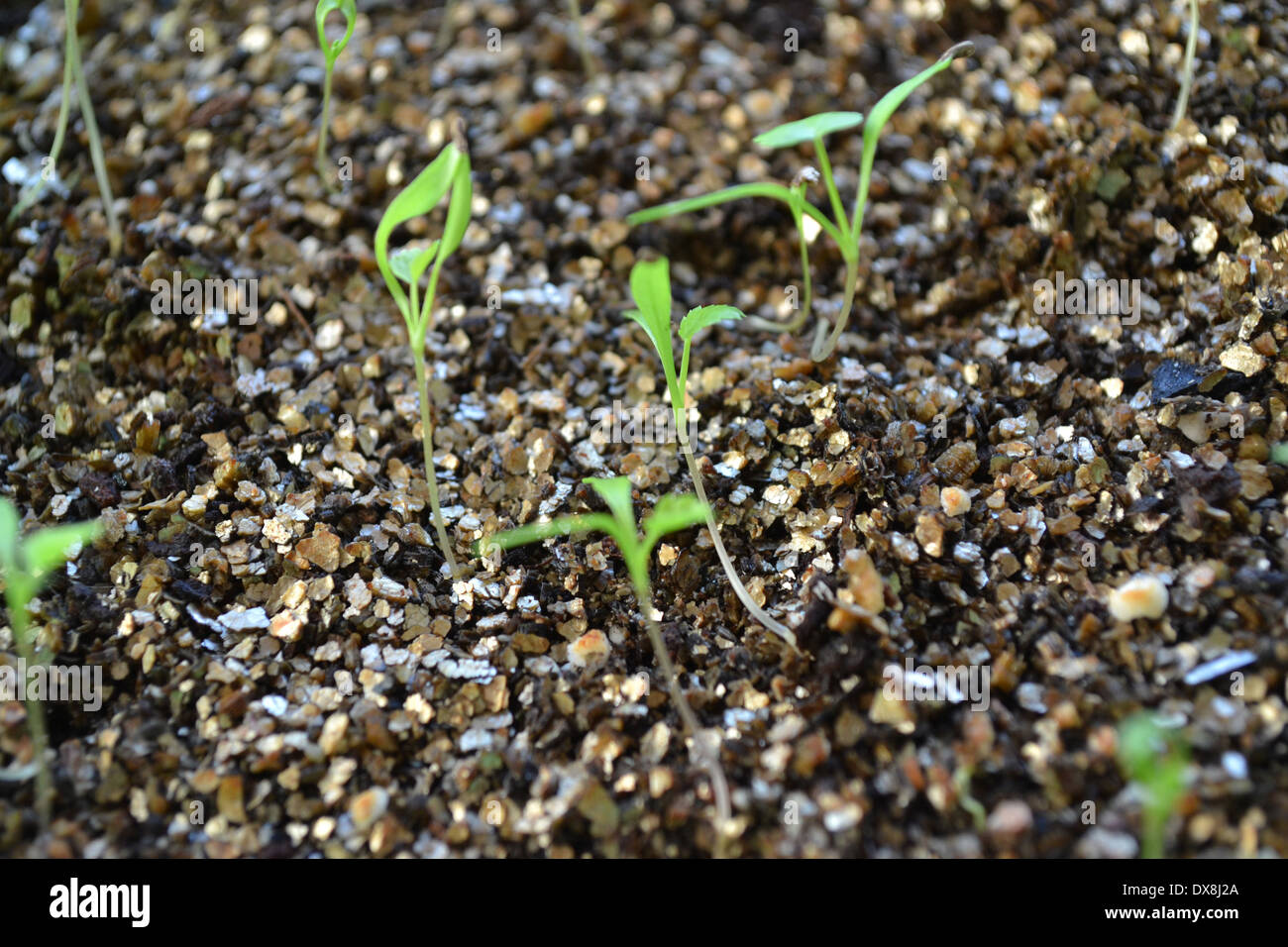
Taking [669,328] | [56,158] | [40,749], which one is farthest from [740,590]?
[56,158]

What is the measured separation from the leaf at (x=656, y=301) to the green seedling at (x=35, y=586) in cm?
52

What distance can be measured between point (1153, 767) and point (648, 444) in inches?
25.3

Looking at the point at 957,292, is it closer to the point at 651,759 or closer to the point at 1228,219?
the point at 1228,219

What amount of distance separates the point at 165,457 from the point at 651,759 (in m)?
0.70

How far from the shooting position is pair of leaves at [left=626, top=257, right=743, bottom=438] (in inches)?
35.0

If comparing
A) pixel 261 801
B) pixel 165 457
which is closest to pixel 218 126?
pixel 165 457

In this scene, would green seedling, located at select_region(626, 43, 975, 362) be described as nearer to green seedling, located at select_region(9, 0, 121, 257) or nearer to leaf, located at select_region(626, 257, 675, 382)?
leaf, located at select_region(626, 257, 675, 382)

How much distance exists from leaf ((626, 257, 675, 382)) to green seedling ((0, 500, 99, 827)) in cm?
52

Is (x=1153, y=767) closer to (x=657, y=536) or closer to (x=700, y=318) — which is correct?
(x=657, y=536)

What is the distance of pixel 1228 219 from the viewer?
1.19 metres

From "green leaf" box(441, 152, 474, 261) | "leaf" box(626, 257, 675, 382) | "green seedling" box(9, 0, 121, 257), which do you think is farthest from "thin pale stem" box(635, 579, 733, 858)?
"green seedling" box(9, 0, 121, 257)

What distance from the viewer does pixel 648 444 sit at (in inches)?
45.9

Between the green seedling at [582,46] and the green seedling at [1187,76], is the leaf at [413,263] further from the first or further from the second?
the green seedling at [1187,76]
